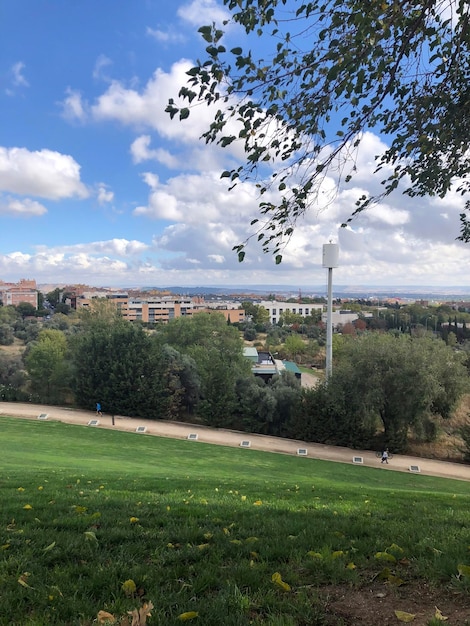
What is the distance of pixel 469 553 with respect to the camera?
133 inches

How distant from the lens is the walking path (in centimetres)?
2027

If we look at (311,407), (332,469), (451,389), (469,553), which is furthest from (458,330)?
(469,553)

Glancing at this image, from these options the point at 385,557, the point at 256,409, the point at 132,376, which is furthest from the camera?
the point at 132,376

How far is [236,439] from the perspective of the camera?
2448 cm

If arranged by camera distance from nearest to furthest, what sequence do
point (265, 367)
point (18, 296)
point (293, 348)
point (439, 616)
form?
point (439, 616)
point (265, 367)
point (293, 348)
point (18, 296)

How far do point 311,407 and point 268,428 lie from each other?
3.85 m

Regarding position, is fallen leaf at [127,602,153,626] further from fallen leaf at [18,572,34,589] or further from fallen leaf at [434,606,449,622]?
fallen leaf at [434,606,449,622]

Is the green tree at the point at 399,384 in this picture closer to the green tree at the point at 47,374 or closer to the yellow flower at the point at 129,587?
the green tree at the point at 47,374

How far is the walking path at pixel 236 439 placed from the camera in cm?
2027

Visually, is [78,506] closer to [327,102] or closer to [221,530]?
[221,530]

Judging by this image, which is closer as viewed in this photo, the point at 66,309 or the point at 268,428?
the point at 268,428

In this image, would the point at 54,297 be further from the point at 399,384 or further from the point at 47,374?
the point at 399,384

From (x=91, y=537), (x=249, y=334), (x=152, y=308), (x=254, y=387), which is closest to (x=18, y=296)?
(x=152, y=308)

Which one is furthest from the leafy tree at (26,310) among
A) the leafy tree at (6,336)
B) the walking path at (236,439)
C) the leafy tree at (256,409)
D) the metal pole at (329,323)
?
the leafy tree at (256,409)
